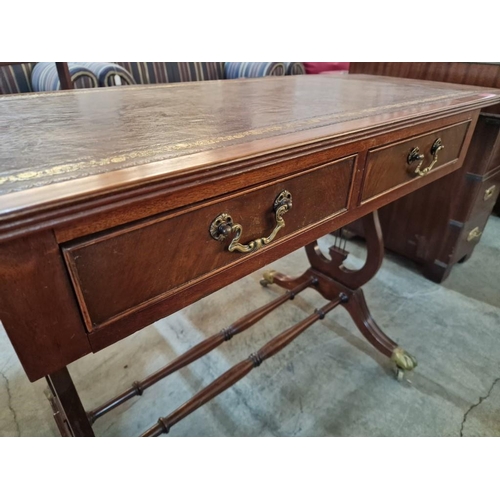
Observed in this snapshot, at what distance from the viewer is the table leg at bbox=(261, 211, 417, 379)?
104 cm

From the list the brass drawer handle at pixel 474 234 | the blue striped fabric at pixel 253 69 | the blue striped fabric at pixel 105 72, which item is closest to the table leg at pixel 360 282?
the brass drawer handle at pixel 474 234

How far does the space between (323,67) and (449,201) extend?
1.96 meters

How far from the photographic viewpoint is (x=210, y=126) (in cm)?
57

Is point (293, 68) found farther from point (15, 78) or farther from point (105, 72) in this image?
point (15, 78)

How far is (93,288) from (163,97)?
1.95ft

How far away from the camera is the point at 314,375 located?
1.12m

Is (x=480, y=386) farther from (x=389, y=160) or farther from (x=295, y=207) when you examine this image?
(x=295, y=207)

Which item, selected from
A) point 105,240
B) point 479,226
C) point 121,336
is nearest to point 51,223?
point 105,240

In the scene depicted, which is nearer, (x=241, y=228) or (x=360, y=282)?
(x=241, y=228)

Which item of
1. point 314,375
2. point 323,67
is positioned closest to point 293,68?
point 323,67

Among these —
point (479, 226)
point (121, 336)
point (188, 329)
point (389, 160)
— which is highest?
point (389, 160)

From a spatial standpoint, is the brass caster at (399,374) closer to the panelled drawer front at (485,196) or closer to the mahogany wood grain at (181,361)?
the mahogany wood grain at (181,361)

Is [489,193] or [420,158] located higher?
[420,158]

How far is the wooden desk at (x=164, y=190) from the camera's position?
35 cm
